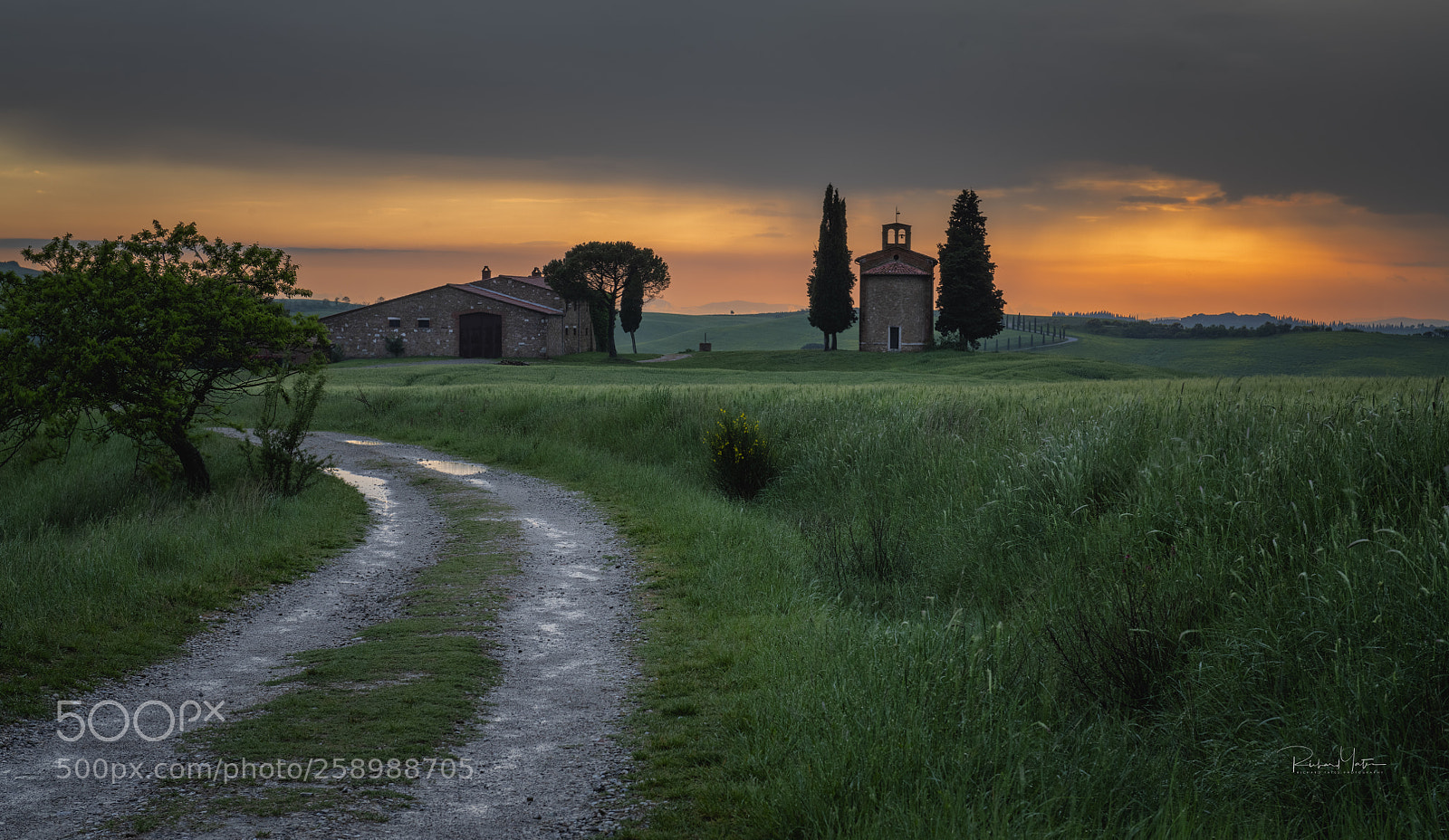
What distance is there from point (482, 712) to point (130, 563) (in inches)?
218

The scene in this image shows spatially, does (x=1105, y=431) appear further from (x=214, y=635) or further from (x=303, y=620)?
(x=214, y=635)

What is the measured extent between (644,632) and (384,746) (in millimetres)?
2810

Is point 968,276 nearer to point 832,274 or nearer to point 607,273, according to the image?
point 832,274

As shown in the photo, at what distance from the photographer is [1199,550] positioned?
6395 mm

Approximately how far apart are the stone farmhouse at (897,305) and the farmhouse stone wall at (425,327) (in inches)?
1075

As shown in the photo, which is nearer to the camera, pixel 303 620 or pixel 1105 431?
pixel 303 620

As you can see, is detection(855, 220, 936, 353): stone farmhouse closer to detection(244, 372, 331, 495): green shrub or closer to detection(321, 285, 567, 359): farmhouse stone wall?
detection(321, 285, 567, 359): farmhouse stone wall

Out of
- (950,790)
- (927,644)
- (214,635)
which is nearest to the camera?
(950,790)

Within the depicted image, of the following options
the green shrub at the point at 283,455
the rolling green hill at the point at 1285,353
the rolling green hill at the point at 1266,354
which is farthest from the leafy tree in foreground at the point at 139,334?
the rolling green hill at the point at 1285,353

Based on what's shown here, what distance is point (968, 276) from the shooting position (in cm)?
6325

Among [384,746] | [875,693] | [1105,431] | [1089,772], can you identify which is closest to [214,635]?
[384,746]

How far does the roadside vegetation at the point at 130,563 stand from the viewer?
21.2ft
